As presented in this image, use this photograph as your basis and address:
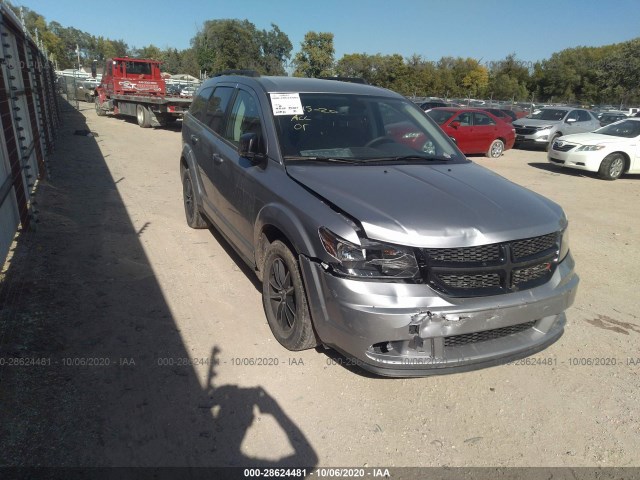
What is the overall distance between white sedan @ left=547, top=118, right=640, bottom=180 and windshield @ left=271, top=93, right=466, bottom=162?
9.44 m

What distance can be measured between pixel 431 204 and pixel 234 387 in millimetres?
1710

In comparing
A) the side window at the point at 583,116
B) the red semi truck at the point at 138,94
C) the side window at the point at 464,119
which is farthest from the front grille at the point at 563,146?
the red semi truck at the point at 138,94

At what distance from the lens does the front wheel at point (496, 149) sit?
15.2 metres

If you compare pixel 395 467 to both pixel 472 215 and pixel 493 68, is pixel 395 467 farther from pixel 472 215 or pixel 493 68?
pixel 493 68

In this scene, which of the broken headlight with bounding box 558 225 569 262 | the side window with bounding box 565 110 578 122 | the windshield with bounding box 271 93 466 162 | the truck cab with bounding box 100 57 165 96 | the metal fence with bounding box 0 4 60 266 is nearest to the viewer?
the broken headlight with bounding box 558 225 569 262

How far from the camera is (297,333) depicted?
3109mm

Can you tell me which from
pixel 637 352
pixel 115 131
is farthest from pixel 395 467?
pixel 115 131

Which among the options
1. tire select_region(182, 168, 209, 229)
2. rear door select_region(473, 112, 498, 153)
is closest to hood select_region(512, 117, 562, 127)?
rear door select_region(473, 112, 498, 153)

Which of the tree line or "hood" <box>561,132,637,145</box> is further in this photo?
the tree line

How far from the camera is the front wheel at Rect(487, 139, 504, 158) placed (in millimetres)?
15195

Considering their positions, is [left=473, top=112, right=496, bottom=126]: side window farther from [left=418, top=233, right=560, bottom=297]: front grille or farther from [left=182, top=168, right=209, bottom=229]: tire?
[left=418, top=233, right=560, bottom=297]: front grille

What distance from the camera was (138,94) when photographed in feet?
65.3

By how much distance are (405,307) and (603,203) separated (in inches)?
324

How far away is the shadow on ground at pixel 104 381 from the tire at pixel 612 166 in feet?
37.8
